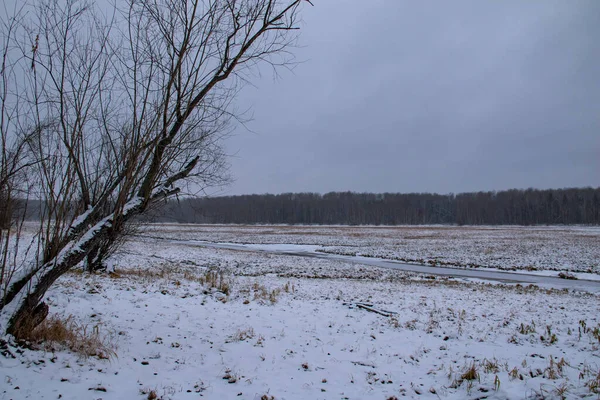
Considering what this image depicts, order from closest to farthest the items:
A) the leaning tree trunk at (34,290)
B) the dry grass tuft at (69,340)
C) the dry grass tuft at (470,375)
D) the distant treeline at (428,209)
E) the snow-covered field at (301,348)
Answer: the snow-covered field at (301,348) → the leaning tree trunk at (34,290) → the dry grass tuft at (69,340) → the dry grass tuft at (470,375) → the distant treeline at (428,209)

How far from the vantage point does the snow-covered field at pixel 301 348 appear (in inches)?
167

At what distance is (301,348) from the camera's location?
19.1 feet

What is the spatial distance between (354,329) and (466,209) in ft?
410

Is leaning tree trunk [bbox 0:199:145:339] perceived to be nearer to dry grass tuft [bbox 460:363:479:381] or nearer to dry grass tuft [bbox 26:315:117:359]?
dry grass tuft [bbox 26:315:117:359]

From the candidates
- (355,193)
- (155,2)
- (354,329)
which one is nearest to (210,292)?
(354,329)

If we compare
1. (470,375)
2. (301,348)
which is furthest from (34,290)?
(470,375)

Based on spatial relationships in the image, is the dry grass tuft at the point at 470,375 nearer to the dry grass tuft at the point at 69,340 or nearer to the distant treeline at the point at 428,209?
the dry grass tuft at the point at 69,340

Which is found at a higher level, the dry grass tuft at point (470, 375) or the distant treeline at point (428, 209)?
the distant treeline at point (428, 209)

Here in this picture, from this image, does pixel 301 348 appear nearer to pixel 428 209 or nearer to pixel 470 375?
pixel 470 375

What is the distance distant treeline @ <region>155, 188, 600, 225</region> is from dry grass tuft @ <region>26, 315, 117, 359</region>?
3742 inches

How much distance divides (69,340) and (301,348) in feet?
11.3

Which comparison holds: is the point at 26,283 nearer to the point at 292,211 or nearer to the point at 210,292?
the point at 210,292

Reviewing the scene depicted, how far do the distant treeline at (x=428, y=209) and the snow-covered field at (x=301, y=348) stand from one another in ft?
304

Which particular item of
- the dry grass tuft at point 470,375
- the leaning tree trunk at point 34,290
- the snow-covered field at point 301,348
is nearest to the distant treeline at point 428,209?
the snow-covered field at point 301,348
